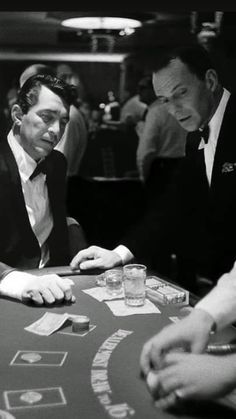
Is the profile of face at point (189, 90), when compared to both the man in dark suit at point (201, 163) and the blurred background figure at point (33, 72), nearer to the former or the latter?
the man in dark suit at point (201, 163)

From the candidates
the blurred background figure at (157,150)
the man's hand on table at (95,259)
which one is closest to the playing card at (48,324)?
the man's hand on table at (95,259)

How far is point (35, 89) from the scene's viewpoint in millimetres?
2170

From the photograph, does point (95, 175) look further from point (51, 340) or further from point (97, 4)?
point (51, 340)

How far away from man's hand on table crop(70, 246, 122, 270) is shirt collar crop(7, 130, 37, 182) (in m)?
0.41

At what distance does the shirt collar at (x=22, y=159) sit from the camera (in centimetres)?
220

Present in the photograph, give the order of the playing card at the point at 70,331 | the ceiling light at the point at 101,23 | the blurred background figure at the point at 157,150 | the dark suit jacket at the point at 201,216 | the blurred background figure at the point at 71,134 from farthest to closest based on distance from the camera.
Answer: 1. the blurred background figure at the point at 157,150
2. the blurred background figure at the point at 71,134
3. the dark suit jacket at the point at 201,216
4. the ceiling light at the point at 101,23
5. the playing card at the point at 70,331

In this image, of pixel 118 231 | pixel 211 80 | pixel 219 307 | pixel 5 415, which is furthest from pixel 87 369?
pixel 118 231

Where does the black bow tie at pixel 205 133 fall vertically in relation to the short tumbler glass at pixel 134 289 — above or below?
above

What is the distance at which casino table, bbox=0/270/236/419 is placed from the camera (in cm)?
103

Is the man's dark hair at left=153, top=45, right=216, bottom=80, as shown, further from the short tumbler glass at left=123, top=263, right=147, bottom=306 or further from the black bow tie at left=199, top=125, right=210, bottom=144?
the short tumbler glass at left=123, top=263, right=147, bottom=306

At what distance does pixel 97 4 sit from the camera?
1.65m

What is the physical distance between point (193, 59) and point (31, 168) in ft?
2.62

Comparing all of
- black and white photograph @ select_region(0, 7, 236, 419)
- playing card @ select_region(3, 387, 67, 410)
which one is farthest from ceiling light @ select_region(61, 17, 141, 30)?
playing card @ select_region(3, 387, 67, 410)

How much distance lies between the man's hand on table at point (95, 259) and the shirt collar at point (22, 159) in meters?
Result: 0.41
